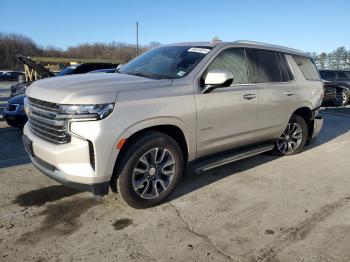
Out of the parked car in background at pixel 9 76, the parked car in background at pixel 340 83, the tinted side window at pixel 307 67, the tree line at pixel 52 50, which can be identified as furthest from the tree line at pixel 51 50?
the tinted side window at pixel 307 67

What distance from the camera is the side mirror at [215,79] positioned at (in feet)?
12.5

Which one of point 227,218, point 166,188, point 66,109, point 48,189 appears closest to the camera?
point 66,109

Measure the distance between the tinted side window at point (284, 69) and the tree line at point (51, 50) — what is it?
78.4 meters

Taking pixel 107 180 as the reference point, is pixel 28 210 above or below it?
below

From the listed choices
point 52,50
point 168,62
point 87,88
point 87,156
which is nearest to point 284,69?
point 168,62

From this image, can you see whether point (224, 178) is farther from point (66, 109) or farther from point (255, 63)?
point (66, 109)

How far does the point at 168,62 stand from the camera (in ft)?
14.2

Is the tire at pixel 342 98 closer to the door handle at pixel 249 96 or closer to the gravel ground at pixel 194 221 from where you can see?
the gravel ground at pixel 194 221

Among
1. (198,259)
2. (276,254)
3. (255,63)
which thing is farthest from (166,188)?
(255,63)

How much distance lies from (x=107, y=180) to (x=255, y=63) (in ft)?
9.13

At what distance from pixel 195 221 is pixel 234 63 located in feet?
7.17

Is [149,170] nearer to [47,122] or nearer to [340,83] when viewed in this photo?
[47,122]

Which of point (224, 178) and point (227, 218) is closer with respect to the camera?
point (227, 218)

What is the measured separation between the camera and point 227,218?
3.56 m
